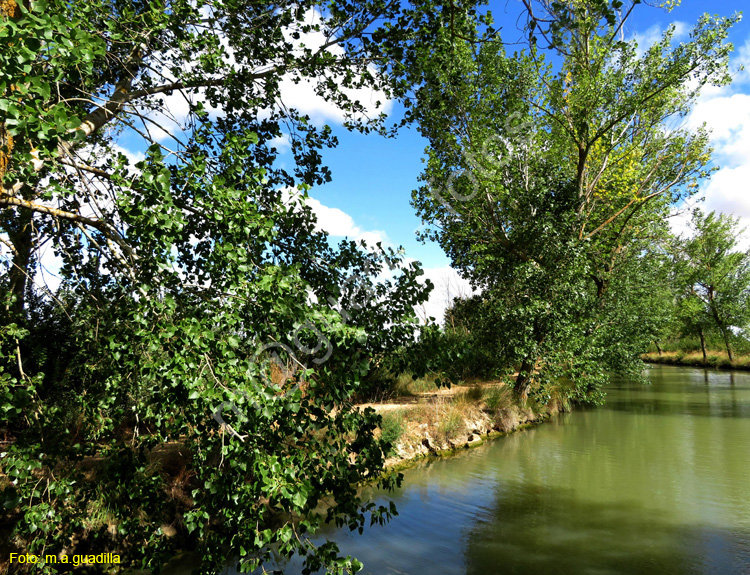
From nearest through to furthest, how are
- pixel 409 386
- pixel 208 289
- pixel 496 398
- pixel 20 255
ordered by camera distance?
pixel 208 289, pixel 20 255, pixel 496 398, pixel 409 386

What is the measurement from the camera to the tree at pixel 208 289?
248 cm

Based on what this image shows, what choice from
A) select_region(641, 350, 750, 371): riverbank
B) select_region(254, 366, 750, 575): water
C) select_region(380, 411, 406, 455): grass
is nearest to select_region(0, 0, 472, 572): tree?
select_region(254, 366, 750, 575): water

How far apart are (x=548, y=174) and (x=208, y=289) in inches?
484

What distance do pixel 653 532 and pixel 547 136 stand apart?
12.0 meters

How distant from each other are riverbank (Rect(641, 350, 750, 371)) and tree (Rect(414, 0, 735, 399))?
70.4 ft

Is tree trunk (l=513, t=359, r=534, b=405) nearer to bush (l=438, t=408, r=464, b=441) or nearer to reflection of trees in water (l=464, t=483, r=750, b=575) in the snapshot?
bush (l=438, t=408, r=464, b=441)

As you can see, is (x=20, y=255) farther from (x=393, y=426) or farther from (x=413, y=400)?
(x=413, y=400)

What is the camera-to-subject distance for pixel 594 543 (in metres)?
6.03

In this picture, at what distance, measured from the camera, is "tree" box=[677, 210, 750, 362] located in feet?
94.2

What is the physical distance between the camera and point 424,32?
4.34m

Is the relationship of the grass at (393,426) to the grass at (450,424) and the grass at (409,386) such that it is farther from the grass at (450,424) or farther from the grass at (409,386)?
the grass at (409,386)

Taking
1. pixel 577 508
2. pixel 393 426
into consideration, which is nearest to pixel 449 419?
pixel 393 426

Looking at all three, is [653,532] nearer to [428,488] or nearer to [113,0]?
[428,488]

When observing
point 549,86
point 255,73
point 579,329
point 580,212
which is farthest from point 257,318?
point 549,86
